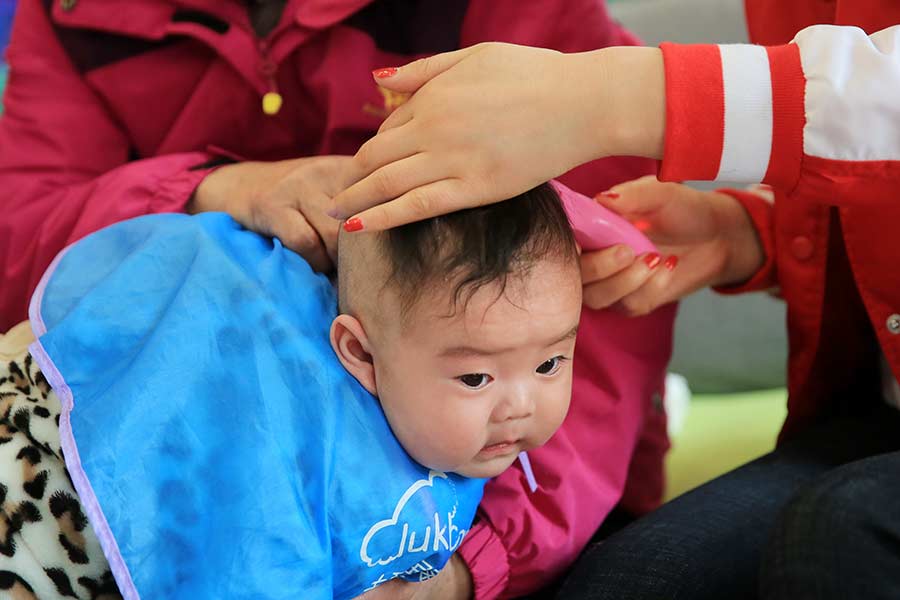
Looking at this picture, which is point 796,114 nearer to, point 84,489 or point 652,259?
point 652,259

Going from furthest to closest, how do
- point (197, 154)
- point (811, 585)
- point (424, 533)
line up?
point (197, 154)
point (424, 533)
point (811, 585)

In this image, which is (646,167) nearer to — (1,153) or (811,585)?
(811,585)

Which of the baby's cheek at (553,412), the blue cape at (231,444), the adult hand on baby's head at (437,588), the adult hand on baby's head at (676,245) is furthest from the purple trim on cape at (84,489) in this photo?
the adult hand on baby's head at (676,245)

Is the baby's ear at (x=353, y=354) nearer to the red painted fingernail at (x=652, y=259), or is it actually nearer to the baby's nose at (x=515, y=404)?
the baby's nose at (x=515, y=404)

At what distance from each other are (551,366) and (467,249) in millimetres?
125

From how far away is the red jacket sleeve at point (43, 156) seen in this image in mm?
958

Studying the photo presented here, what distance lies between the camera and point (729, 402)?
147 cm

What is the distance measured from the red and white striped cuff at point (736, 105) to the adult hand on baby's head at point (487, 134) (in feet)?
0.09

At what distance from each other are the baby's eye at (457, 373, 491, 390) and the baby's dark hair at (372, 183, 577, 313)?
6cm

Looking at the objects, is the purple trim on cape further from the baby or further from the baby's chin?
the baby's chin

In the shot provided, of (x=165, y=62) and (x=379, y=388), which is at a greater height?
(x=165, y=62)

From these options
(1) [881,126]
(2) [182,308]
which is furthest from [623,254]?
(2) [182,308]

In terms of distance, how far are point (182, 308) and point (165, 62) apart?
0.39 m

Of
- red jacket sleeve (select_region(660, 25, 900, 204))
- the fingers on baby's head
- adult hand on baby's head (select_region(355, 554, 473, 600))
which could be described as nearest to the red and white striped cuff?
red jacket sleeve (select_region(660, 25, 900, 204))
